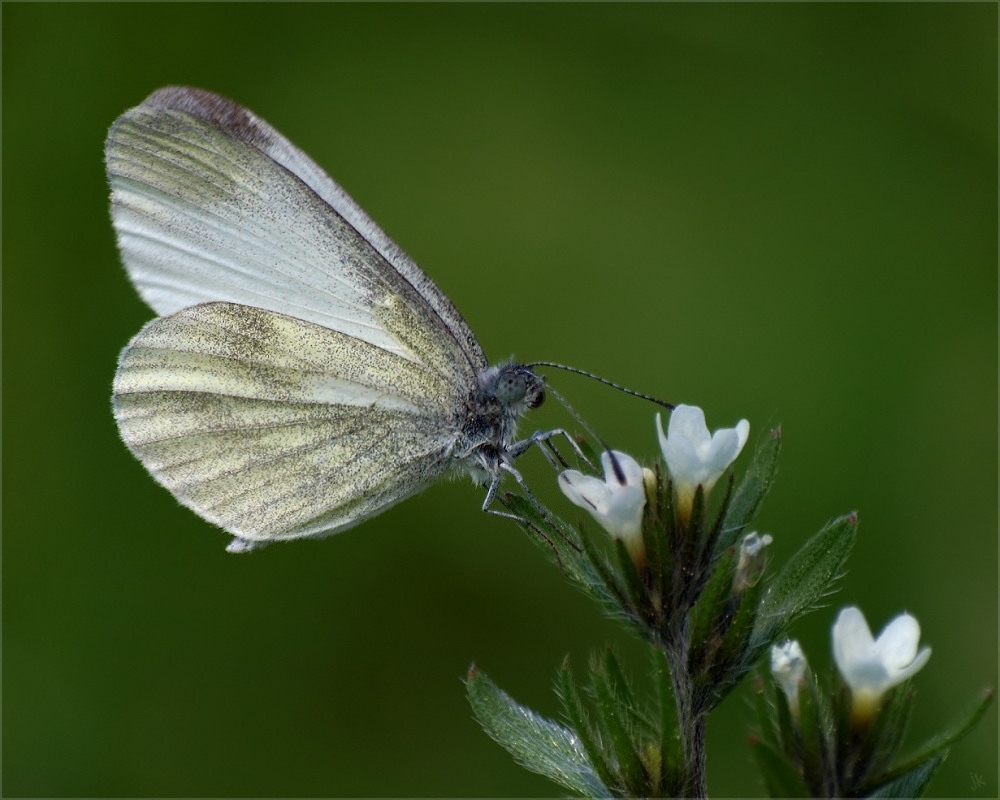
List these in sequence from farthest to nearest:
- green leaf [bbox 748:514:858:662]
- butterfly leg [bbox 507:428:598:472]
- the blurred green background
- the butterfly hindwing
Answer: the blurred green background
the butterfly hindwing
butterfly leg [bbox 507:428:598:472]
green leaf [bbox 748:514:858:662]

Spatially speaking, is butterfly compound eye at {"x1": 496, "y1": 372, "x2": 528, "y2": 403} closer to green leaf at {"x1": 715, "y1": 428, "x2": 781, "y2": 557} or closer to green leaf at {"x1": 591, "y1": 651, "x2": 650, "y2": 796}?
green leaf at {"x1": 715, "y1": 428, "x2": 781, "y2": 557}

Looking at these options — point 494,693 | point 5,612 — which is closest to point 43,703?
point 5,612

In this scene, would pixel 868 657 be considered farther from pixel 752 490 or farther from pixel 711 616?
pixel 752 490

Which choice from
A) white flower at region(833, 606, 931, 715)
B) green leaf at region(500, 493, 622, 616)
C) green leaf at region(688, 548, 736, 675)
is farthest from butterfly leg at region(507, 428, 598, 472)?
white flower at region(833, 606, 931, 715)

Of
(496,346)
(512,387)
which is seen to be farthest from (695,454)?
(496,346)

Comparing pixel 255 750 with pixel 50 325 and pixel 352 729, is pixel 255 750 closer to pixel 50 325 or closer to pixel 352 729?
pixel 352 729

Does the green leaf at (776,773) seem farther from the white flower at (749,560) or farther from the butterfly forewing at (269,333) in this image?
the butterfly forewing at (269,333)

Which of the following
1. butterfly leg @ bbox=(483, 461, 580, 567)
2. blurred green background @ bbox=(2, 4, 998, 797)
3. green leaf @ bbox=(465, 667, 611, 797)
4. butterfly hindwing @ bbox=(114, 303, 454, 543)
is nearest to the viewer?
green leaf @ bbox=(465, 667, 611, 797)
